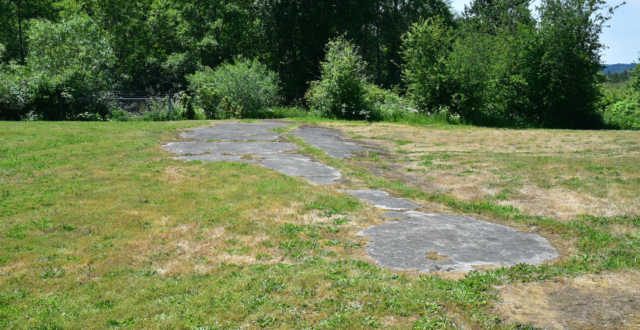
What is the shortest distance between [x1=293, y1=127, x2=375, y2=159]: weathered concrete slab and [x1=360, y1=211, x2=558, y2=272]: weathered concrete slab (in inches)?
222

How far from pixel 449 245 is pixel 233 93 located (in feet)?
65.3

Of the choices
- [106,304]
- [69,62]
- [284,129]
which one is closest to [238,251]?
[106,304]

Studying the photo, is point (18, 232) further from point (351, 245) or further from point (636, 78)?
point (636, 78)

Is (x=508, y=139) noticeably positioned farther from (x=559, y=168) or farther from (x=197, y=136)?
(x=197, y=136)

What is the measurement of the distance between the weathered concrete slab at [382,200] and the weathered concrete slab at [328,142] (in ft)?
12.0

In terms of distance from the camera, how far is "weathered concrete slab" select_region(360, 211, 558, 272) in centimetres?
484

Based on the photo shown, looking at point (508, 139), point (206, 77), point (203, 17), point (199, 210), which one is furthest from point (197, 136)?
point (203, 17)

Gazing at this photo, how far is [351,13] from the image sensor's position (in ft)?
124

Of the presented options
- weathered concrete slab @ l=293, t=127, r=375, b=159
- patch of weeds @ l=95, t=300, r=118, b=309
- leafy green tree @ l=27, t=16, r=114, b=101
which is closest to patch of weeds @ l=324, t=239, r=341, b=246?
patch of weeds @ l=95, t=300, r=118, b=309

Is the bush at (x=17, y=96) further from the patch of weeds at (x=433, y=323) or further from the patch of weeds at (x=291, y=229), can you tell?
the patch of weeds at (x=433, y=323)

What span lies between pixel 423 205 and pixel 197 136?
9.58 metres

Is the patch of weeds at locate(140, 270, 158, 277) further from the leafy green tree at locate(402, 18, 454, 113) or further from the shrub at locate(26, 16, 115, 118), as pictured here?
the shrub at locate(26, 16, 115, 118)

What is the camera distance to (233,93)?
2389 centimetres

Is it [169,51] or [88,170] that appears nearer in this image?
[88,170]
